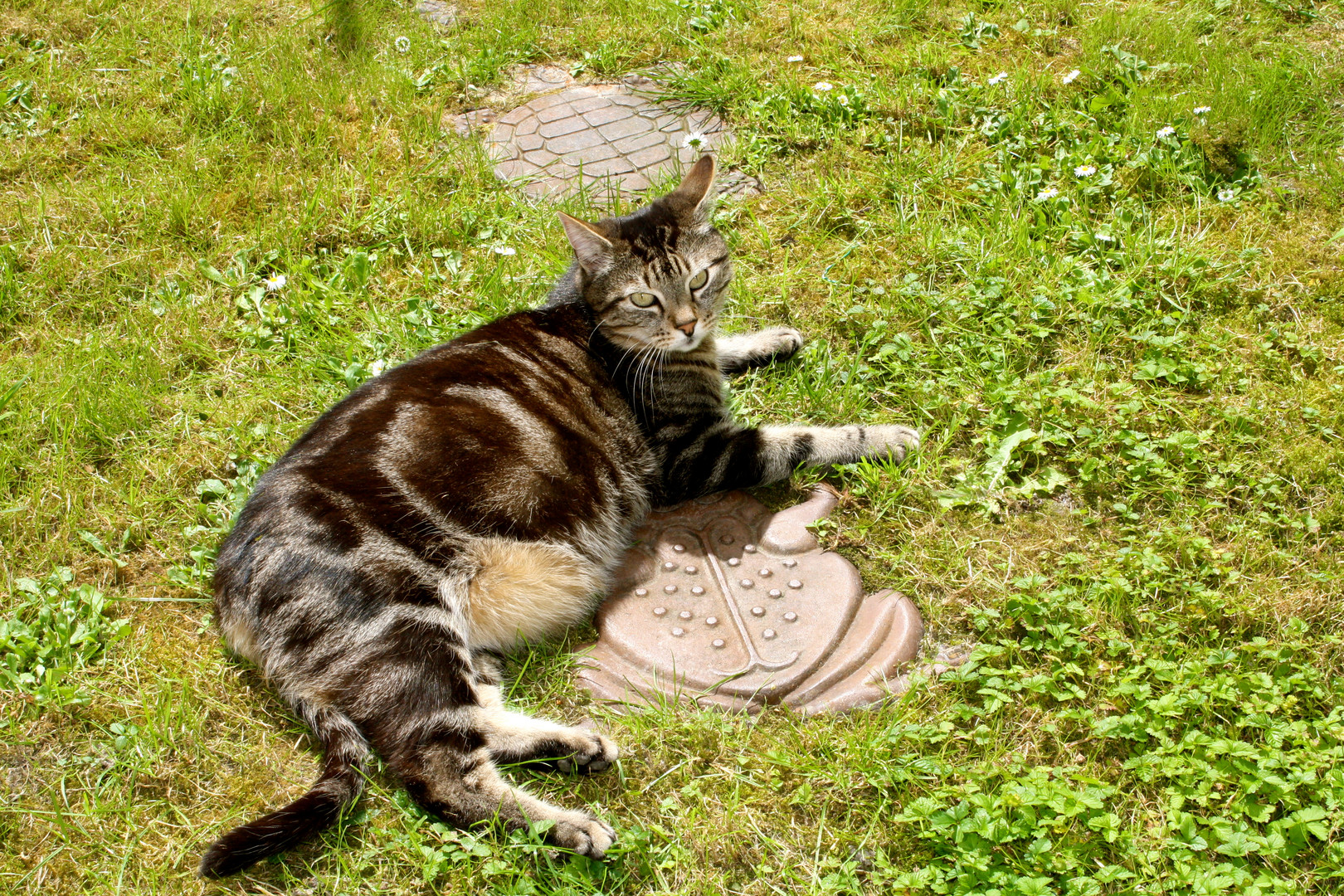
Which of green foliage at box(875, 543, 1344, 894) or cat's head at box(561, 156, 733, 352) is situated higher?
cat's head at box(561, 156, 733, 352)

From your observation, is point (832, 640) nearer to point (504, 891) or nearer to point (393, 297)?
point (504, 891)

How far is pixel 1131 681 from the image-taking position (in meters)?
2.60

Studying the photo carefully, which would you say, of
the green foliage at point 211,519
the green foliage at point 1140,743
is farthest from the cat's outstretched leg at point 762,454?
the green foliage at point 211,519

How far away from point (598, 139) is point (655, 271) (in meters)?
1.73

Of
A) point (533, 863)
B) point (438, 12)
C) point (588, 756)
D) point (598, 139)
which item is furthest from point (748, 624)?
point (438, 12)

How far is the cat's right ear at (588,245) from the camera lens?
10.9 ft

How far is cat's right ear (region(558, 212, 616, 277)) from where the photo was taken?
3314 mm

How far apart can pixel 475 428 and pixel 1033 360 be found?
2.08m

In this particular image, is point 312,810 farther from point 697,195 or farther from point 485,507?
point 697,195

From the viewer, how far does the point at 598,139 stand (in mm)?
4801

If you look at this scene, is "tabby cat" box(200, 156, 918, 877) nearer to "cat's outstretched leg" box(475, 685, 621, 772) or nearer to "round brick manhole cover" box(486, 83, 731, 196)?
"cat's outstretched leg" box(475, 685, 621, 772)

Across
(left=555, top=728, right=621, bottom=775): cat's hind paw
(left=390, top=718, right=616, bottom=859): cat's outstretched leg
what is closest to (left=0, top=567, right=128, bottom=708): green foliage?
(left=390, top=718, right=616, bottom=859): cat's outstretched leg

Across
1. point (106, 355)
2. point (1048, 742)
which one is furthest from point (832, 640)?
point (106, 355)

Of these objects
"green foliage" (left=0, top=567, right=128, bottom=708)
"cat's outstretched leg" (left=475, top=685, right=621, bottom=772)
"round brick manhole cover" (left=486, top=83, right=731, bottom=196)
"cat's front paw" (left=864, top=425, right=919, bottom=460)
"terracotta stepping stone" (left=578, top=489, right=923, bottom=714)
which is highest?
"round brick manhole cover" (left=486, top=83, right=731, bottom=196)
